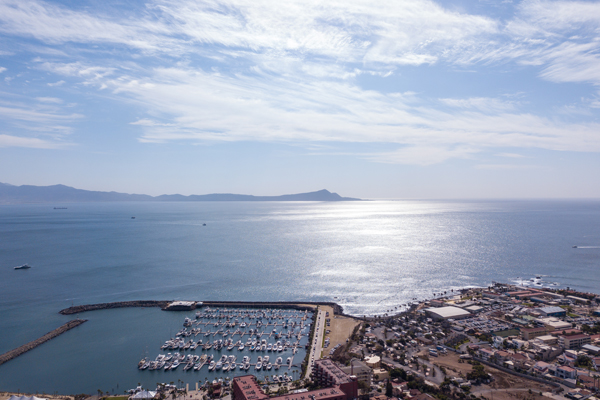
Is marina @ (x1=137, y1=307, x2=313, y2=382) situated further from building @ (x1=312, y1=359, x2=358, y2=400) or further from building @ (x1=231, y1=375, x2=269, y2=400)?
building @ (x1=231, y1=375, x2=269, y2=400)

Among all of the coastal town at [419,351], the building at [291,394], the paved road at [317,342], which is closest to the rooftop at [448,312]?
the coastal town at [419,351]

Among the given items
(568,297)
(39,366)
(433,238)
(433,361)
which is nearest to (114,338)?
(39,366)

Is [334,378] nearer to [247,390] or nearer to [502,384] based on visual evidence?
[247,390]

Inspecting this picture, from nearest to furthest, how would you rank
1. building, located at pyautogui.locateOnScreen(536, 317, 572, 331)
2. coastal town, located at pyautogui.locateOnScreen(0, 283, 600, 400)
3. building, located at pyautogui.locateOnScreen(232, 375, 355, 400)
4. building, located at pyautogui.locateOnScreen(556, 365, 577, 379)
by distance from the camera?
building, located at pyautogui.locateOnScreen(232, 375, 355, 400) → coastal town, located at pyautogui.locateOnScreen(0, 283, 600, 400) → building, located at pyautogui.locateOnScreen(556, 365, 577, 379) → building, located at pyautogui.locateOnScreen(536, 317, 572, 331)

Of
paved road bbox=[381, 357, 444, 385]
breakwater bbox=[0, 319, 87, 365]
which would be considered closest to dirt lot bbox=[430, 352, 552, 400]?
paved road bbox=[381, 357, 444, 385]

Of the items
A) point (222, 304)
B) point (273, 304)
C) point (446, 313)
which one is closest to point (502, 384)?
point (446, 313)

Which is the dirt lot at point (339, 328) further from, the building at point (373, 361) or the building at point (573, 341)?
the building at point (573, 341)

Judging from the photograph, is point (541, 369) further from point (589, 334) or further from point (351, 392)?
point (351, 392)
